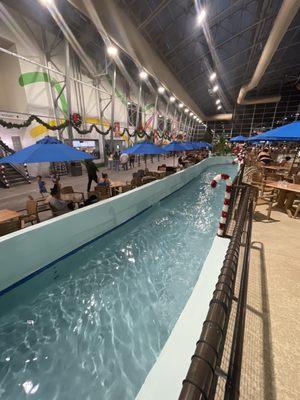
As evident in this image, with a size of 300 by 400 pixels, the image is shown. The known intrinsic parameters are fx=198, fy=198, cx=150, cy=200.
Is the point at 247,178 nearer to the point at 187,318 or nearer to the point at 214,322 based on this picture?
the point at 187,318

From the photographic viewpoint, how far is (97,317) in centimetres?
301

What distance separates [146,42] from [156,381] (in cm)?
1616

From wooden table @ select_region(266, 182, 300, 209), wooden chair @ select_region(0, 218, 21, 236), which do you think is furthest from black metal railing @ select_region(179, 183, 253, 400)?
wooden table @ select_region(266, 182, 300, 209)

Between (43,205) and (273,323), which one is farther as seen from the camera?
(43,205)

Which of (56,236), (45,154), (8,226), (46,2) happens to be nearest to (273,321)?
(56,236)

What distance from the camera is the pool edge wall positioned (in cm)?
151

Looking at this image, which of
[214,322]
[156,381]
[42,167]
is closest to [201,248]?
[156,381]

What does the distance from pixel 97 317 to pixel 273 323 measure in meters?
2.38

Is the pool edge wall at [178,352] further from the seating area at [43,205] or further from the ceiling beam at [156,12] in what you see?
the ceiling beam at [156,12]

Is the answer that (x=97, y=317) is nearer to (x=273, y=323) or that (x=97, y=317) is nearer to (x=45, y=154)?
(x=273, y=323)

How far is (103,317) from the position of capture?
3.01m

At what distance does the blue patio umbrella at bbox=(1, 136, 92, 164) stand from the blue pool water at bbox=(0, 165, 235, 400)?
203cm

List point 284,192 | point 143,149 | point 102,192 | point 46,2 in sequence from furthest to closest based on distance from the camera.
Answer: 1. point 143,149
2. point 46,2
3. point 102,192
4. point 284,192

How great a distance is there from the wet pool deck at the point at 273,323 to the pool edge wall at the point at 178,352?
57cm
